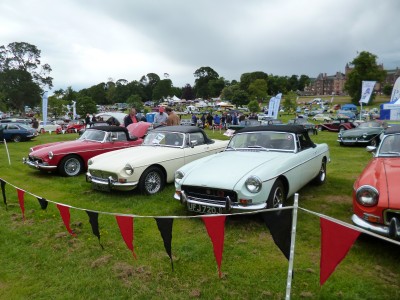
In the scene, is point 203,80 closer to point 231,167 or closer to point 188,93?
point 188,93

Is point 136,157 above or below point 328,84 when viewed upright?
below

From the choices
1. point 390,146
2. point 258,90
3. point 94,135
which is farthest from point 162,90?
point 390,146

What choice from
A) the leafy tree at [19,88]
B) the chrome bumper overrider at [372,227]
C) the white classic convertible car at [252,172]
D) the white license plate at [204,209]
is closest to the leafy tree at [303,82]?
the leafy tree at [19,88]

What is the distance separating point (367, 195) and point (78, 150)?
7747mm

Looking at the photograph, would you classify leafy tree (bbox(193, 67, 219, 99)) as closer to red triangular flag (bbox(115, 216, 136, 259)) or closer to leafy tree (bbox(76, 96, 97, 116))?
leafy tree (bbox(76, 96, 97, 116))

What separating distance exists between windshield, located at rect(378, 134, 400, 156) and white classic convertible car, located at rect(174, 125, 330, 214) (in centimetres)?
135

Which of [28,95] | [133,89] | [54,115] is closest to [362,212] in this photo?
[54,115]

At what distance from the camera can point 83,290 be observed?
348cm

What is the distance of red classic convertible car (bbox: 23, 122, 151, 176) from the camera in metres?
8.87

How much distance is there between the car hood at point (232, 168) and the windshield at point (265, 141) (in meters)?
0.23

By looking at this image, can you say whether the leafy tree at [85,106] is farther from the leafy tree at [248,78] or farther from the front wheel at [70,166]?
the leafy tree at [248,78]

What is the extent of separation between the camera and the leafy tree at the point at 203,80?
129875 mm

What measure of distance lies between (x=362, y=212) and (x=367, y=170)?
1.08 m

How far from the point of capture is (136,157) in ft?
22.8
